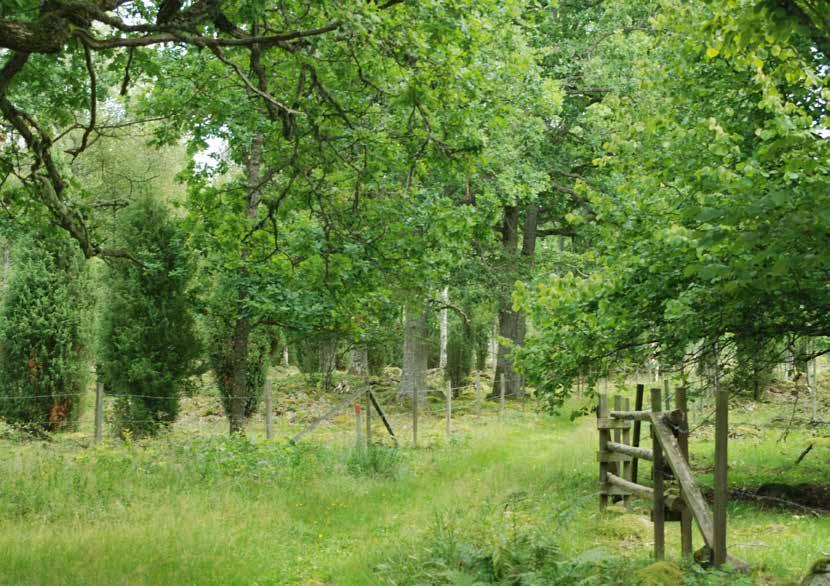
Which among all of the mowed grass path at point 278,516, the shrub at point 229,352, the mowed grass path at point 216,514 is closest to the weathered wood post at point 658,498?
the mowed grass path at point 278,516

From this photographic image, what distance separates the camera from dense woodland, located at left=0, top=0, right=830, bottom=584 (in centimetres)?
748

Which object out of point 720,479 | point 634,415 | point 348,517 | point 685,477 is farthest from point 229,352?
point 720,479

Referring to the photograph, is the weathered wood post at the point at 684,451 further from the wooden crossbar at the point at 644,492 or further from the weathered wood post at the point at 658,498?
the weathered wood post at the point at 658,498

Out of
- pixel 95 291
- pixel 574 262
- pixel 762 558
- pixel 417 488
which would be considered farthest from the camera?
pixel 574 262

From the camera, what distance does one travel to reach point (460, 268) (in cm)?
2517

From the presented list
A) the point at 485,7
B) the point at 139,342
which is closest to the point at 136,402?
the point at 139,342

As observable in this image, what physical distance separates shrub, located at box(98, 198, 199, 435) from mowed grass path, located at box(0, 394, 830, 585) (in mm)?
2909

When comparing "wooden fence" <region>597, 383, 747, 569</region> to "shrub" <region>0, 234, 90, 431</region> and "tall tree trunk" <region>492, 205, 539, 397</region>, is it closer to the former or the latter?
"shrub" <region>0, 234, 90, 431</region>

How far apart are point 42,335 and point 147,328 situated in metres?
4.29

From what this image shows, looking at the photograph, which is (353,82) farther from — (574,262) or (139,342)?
(574,262)

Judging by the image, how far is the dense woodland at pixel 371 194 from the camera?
24.5 ft

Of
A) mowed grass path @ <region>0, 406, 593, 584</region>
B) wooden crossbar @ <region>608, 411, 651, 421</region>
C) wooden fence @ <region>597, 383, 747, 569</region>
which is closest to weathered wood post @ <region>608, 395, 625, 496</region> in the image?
mowed grass path @ <region>0, 406, 593, 584</region>

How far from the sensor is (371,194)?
39.6ft

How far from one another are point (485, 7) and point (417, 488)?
7399mm
